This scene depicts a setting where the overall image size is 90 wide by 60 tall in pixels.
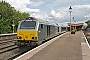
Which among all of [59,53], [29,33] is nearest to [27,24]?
[29,33]

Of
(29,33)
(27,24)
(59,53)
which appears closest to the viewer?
(59,53)

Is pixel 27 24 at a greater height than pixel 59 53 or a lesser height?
greater

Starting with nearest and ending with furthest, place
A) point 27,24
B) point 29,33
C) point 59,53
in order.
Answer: point 59,53
point 29,33
point 27,24

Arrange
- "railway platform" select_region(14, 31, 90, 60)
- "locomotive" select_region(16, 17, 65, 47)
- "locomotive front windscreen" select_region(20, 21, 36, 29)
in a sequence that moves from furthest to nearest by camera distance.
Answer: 1. "locomotive front windscreen" select_region(20, 21, 36, 29)
2. "locomotive" select_region(16, 17, 65, 47)
3. "railway platform" select_region(14, 31, 90, 60)

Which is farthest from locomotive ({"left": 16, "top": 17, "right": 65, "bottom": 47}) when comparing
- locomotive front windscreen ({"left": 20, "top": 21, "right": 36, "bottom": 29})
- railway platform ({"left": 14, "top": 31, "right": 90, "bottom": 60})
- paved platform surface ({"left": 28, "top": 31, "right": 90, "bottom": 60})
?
paved platform surface ({"left": 28, "top": 31, "right": 90, "bottom": 60})

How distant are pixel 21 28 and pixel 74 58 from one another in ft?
22.6

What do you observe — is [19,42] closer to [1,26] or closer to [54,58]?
[54,58]

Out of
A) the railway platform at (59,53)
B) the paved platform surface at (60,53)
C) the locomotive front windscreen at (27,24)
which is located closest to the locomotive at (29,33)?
the locomotive front windscreen at (27,24)

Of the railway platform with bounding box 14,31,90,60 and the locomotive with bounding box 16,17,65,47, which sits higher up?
the locomotive with bounding box 16,17,65,47

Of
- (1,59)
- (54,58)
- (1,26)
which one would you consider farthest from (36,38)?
(1,26)

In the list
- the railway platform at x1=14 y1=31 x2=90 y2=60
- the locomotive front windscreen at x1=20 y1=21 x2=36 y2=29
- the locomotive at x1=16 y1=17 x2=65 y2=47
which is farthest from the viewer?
the locomotive front windscreen at x1=20 y1=21 x2=36 y2=29

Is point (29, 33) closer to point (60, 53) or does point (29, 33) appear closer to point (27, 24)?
point (27, 24)

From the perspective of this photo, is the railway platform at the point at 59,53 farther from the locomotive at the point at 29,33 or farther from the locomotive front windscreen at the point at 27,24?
the locomotive front windscreen at the point at 27,24

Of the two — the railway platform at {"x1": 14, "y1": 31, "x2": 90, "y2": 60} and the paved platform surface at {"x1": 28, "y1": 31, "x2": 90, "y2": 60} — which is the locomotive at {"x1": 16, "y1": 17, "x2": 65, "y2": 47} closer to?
the railway platform at {"x1": 14, "y1": 31, "x2": 90, "y2": 60}
